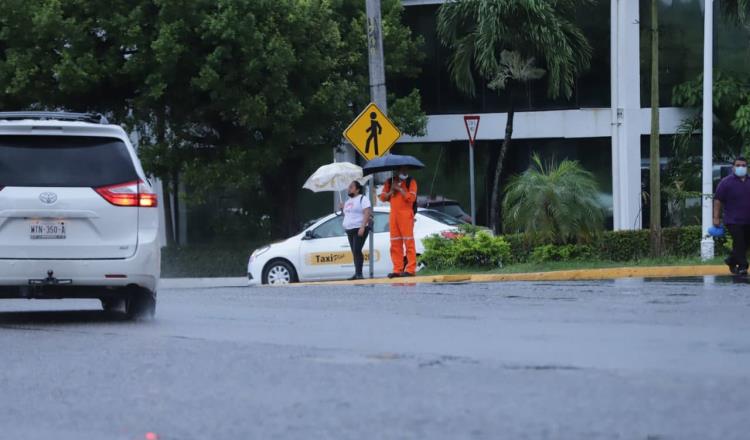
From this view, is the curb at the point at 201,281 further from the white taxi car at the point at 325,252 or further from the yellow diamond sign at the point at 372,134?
the yellow diamond sign at the point at 372,134

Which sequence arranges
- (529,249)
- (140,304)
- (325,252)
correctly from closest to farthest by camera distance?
1. (140,304)
2. (529,249)
3. (325,252)

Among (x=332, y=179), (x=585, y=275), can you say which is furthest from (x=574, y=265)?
(x=332, y=179)

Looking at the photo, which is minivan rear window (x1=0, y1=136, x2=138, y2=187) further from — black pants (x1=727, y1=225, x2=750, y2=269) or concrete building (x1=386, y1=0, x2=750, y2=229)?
concrete building (x1=386, y1=0, x2=750, y2=229)

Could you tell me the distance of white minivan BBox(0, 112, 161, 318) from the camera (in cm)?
1232

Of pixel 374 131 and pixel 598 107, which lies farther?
pixel 598 107

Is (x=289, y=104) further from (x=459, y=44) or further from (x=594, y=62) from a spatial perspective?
(x=594, y=62)

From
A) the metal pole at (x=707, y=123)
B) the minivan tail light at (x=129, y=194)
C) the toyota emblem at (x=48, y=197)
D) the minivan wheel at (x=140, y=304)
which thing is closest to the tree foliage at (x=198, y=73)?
the metal pole at (x=707, y=123)

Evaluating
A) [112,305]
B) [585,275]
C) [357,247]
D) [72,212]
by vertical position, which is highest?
[72,212]

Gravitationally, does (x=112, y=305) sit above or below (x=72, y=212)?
below

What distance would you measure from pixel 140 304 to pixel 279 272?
1126 centimetres

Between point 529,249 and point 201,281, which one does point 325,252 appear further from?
point 201,281

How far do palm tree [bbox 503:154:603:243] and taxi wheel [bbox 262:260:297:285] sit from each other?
4435 millimetres

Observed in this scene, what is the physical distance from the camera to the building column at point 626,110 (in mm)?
33281

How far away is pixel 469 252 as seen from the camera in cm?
2161
